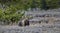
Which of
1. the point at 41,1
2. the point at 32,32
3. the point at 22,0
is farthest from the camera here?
the point at 22,0

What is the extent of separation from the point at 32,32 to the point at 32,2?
676cm

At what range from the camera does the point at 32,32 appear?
4.95 metres

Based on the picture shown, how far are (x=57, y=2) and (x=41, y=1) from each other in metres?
1.08

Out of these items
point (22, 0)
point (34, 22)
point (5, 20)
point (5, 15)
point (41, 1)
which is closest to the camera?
point (34, 22)

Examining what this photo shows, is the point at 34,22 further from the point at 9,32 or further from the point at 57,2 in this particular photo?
the point at 57,2

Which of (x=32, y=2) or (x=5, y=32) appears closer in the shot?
(x=5, y=32)

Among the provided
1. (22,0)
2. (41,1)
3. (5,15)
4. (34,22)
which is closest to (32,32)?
(34,22)

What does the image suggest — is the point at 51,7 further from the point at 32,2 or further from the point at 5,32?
the point at 5,32

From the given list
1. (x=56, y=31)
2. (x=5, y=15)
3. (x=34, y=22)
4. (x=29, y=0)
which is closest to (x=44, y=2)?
(x=29, y=0)

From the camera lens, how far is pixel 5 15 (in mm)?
8312

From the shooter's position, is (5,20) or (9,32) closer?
(9,32)

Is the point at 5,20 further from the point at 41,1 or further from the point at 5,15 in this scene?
the point at 41,1

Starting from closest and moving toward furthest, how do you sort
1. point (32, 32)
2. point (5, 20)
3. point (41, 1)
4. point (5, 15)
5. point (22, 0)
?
point (32, 32), point (5, 20), point (5, 15), point (41, 1), point (22, 0)

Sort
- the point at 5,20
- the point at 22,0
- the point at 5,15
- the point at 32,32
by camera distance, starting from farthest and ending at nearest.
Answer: the point at 22,0
the point at 5,15
the point at 5,20
the point at 32,32
